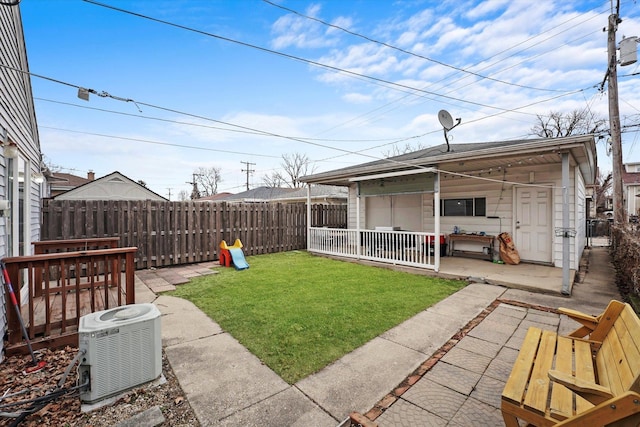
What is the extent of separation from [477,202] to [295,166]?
102 feet

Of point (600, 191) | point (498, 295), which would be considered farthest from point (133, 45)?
point (600, 191)

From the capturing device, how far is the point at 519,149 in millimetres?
5398

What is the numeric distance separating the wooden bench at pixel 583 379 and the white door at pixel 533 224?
5.83 metres

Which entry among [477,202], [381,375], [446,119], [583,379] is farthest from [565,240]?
[381,375]

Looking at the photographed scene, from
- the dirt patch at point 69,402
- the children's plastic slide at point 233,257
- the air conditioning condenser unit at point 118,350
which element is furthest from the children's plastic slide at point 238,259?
the air conditioning condenser unit at point 118,350

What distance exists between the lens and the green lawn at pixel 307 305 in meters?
2.99

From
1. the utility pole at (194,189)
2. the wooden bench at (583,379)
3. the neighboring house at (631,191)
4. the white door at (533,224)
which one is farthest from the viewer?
the utility pole at (194,189)

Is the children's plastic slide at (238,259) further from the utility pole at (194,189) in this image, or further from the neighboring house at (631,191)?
the utility pole at (194,189)

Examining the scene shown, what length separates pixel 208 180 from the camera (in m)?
50.1

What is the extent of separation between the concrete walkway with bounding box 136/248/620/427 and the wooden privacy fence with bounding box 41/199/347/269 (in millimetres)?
4097

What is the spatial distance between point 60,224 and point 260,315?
563cm

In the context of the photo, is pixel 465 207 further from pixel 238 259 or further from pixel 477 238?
pixel 238 259

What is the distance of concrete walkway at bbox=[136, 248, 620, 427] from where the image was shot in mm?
2041

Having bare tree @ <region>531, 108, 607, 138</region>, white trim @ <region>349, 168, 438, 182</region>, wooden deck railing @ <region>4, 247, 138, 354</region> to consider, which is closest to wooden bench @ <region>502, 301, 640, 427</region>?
wooden deck railing @ <region>4, 247, 138, 354</region>
